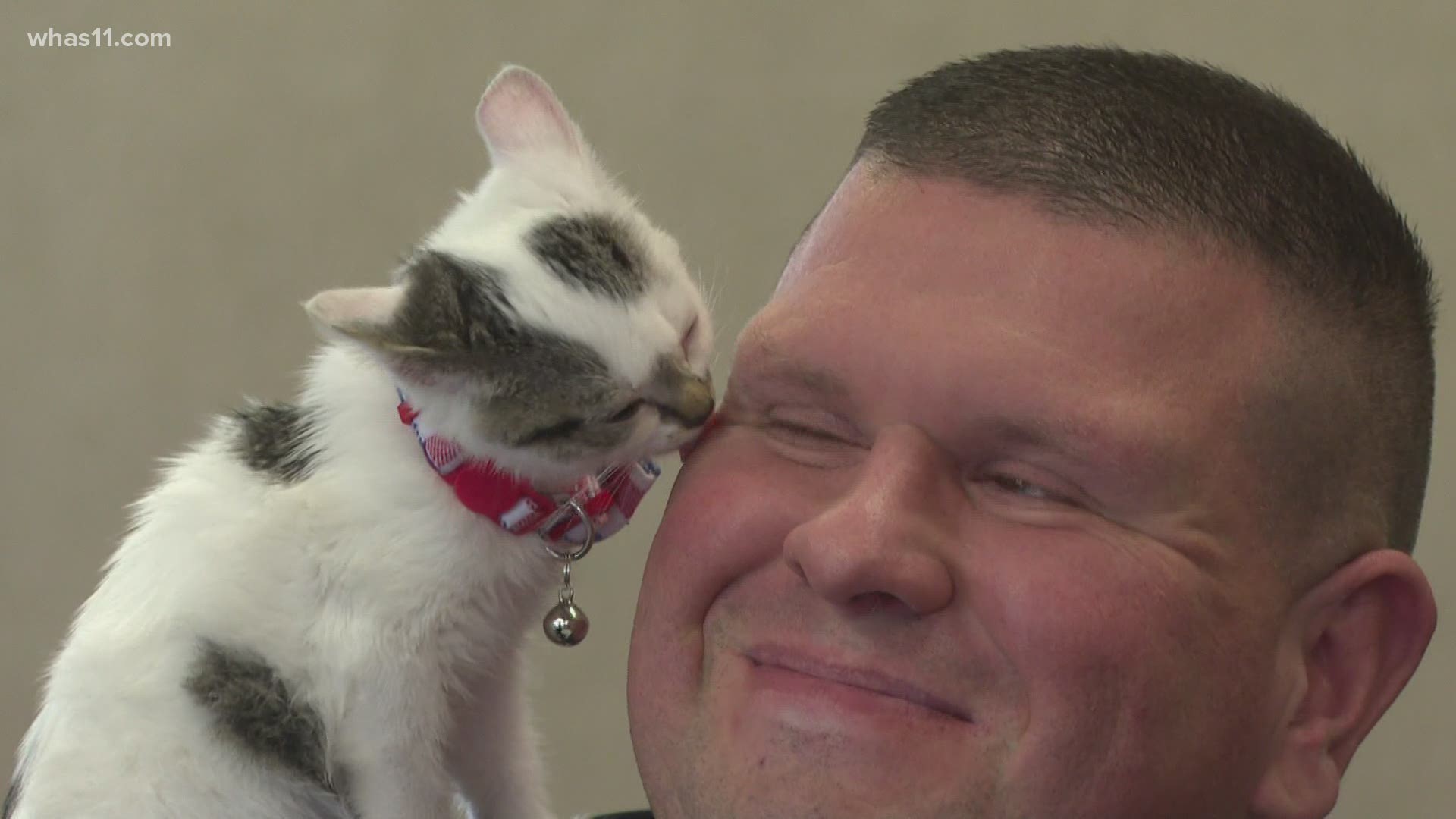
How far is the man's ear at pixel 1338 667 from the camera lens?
103cm

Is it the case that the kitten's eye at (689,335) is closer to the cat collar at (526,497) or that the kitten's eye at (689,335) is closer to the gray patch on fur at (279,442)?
the cat collar at (526,497)

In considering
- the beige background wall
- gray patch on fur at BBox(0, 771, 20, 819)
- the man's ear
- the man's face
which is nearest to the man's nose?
the man's face

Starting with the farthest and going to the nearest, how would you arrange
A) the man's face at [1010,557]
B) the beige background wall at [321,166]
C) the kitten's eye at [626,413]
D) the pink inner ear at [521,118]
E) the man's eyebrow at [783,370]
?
the beige background wall at [321,166], the pink inner ear at [521,118], the kitten's eye at [626,413], the man's eyebrow at [783,370], the man's face at [1010,557]

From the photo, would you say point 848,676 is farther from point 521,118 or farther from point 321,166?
point 321,166

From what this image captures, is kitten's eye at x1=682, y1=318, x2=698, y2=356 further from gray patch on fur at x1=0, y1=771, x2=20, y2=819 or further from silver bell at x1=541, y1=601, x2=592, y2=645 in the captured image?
gray patch on fur at x1=0, y1=771, x2=20, y2=819

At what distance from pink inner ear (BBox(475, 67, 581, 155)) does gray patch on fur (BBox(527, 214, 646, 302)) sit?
0.10 m

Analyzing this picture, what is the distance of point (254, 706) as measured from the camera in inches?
44.9

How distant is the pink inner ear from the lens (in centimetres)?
129

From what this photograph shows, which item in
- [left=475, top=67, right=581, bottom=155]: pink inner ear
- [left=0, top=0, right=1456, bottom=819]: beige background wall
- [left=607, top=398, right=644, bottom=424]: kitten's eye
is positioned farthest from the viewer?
[left=0, top=0, right=1456, bottom=819]: beige background wall

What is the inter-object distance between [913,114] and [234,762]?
2.56 feet

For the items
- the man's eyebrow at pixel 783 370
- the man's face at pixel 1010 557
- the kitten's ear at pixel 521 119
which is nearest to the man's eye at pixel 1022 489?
the man's face at pixel 1010 557

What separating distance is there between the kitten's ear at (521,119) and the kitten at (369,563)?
10cm

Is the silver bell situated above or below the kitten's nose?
below

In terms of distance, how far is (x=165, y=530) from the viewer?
122cm
